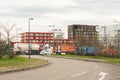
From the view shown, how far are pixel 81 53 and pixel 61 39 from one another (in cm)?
8004

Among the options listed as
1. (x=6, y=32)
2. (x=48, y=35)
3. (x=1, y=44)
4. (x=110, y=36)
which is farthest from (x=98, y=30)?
(x=48, y=35)

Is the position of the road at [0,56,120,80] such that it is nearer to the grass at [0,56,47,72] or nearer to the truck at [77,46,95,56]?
the grass at [0,56,47,72]

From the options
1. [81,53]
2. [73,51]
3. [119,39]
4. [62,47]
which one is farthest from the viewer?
[62,47]

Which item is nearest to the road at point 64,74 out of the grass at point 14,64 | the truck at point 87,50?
the grass at point 14,64

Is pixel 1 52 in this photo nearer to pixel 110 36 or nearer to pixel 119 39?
pixel 119 39

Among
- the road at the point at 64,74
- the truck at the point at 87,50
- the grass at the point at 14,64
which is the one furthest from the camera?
the truck at the point at 87,50

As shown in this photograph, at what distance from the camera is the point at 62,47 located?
10450 centimetres

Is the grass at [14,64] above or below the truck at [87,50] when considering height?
below

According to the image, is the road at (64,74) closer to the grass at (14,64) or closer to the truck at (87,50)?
the grass at (14,64)

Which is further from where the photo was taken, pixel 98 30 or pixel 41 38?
pixel 41 38

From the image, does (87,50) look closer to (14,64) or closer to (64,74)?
(14,64)

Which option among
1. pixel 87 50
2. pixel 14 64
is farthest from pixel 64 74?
pixel 87 50

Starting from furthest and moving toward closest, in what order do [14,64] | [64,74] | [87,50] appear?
1. [87,50]
2. [14,64]
3. [64,74]

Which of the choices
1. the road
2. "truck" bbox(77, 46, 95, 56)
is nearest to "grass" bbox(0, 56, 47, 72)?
the road
